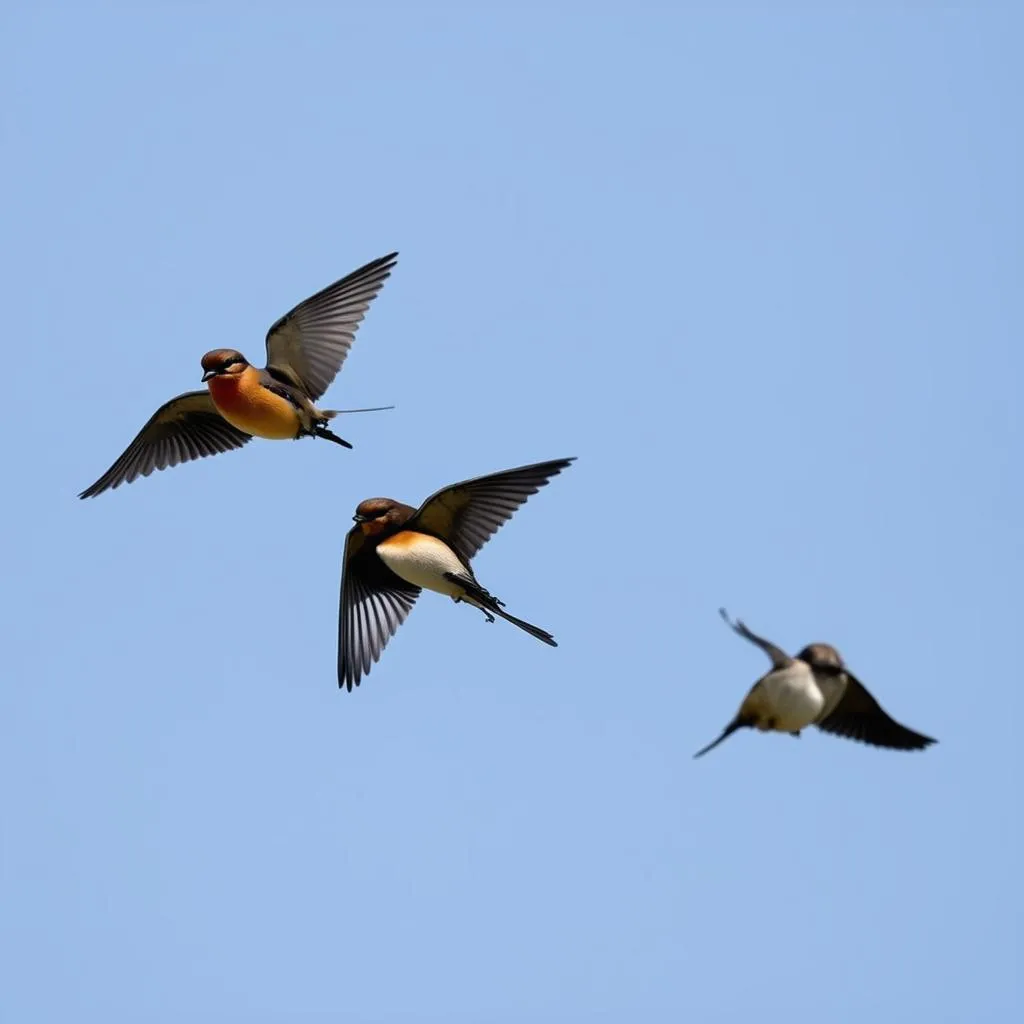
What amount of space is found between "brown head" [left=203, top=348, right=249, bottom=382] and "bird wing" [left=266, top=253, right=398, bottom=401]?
1.74 feet

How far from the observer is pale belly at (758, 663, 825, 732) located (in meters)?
11.9

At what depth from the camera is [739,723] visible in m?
12.0

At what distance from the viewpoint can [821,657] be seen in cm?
1216

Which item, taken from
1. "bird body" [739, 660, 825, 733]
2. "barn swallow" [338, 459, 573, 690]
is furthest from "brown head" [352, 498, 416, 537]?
"bird body" [739, 660, 825, 733]

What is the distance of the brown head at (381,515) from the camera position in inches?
579

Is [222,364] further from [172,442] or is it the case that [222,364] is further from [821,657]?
[821,657]

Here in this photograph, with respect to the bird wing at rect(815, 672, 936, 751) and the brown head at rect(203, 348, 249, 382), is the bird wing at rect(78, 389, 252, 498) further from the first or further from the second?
the bird wing at rect(815, 672, 936, 751)

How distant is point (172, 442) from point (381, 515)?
384 cm

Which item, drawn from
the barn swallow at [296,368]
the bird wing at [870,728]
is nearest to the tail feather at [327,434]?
the barn swallow at [296,368]

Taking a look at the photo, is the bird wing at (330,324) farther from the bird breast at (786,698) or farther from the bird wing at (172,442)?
the bird breast at (786,698)

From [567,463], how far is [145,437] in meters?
5.50

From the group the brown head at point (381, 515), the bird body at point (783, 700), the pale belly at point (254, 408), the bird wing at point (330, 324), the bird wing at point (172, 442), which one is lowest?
the bird body at point (783, 700)

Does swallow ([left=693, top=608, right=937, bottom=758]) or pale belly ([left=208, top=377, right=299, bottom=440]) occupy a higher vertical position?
pale belly ([left=208, top=377, right=299, bottom=440])

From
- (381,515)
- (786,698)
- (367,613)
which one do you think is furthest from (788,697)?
(367,613)
